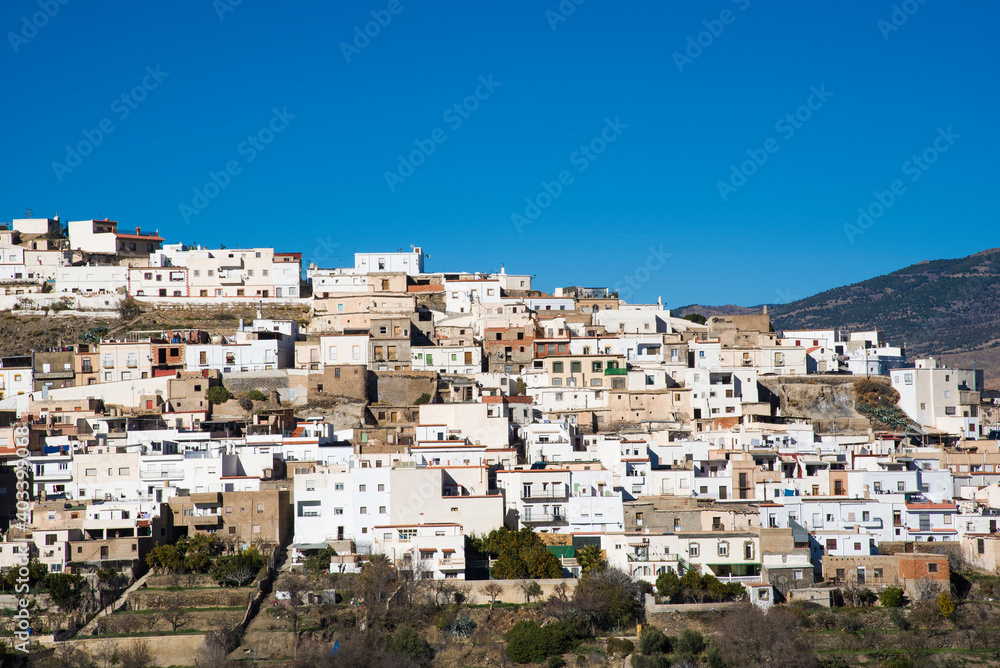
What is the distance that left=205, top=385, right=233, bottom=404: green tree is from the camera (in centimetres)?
5003

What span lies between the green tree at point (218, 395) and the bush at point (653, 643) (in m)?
22.1

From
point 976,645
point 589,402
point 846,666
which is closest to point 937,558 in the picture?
point 976,645

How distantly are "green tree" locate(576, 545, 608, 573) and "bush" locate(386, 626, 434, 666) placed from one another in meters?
5.47

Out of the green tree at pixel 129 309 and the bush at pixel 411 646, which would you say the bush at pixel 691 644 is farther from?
the green tree at pixel 129 309

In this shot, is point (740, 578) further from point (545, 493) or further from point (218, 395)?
point (218, 395)

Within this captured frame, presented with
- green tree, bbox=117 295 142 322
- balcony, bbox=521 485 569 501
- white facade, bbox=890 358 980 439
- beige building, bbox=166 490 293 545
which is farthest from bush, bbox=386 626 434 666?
green tree, bbox=117 295 142 322

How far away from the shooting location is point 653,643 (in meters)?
34.5

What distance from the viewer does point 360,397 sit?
50.5 meters

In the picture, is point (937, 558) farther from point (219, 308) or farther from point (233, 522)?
point (219, 308)

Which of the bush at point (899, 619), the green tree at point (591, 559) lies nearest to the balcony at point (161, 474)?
the green tree at point (591, 559)

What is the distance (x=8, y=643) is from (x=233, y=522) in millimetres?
7574

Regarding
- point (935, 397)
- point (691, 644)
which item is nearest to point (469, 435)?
point (691, 644)

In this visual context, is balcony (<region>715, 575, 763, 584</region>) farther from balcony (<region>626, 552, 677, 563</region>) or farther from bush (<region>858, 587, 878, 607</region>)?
bush (<region>858, 587, 878, 607</region>)

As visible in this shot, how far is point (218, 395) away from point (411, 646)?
1914cm
